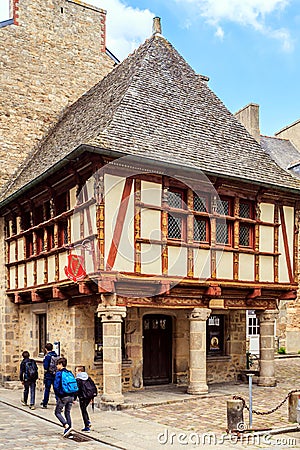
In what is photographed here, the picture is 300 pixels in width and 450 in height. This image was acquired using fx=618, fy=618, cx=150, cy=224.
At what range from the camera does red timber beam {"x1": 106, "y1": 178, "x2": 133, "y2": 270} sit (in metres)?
12.1

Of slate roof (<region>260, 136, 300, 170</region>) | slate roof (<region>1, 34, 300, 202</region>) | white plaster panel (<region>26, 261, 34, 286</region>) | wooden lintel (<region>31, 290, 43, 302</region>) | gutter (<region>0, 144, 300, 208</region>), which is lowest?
wooden lintel (<region>31, 290, 43, 302</region>)

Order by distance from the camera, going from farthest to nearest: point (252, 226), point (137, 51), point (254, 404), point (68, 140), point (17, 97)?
point (17, 97) < point (137, 51) < point (68, 140) < point (252, 226) < point (254, 404)

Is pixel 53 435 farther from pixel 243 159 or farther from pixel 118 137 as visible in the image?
pixel 243 159

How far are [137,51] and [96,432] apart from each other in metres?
10.6

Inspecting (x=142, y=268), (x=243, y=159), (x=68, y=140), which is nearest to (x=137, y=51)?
(x=68, y=140)

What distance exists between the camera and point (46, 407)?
42.1 ft

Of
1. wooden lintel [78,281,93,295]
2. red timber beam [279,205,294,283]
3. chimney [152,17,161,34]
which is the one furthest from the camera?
chimney [152,17,161,34]

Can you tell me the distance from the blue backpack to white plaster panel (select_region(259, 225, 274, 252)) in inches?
252

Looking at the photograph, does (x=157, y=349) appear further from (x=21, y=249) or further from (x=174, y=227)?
(x=21, y=249)

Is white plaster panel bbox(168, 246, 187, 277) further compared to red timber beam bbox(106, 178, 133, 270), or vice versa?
white plaster panel bbox(168, 246, 187, 277)

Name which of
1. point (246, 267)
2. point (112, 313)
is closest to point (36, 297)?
point (112, 313)

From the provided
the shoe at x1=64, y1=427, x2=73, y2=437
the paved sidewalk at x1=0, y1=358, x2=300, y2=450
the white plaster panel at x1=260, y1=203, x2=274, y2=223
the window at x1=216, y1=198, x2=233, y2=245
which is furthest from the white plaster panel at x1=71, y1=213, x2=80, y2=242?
the white plaster panel at x1=260, y1=203, x2=274, y2=223

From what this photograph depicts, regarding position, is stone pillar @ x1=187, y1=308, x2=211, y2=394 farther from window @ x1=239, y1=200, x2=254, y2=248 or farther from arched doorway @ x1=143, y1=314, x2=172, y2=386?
window @ x1=239, y1=200, x2=254, y2=248

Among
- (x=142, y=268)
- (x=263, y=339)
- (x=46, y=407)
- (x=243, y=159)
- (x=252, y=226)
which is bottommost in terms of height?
(x=46, y=407)
